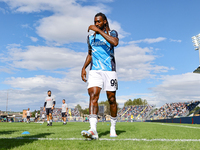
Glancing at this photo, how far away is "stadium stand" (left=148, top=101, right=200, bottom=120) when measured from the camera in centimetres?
3417

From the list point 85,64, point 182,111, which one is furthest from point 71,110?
point 85,64

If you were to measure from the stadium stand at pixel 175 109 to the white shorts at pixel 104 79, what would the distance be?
1236 inches

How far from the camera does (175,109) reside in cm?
A: 3928

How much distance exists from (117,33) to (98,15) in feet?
1.85

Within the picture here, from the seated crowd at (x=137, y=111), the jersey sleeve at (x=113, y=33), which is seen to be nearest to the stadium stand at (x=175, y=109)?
the seated crowd at (x=137, y=111)

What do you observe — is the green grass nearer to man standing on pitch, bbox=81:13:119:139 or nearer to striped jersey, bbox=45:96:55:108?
man standing on pitch, bbox=81:13:119:139

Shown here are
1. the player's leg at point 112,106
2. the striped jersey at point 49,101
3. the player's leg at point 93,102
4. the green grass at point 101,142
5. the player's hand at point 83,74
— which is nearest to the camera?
the green grass at point 101,142

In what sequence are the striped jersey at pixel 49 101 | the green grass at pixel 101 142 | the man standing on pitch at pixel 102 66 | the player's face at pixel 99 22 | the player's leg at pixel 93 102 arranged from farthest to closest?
the striped jersey at pixel 49 101 → the player's face at pixel 99 22 → the man standing on pitch at pixel 102 66 → the player's leg at pixel 93 102 → the green grass at pixel 101 142

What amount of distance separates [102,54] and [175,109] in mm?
38913

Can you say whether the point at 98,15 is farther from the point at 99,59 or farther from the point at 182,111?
the point at 182,111

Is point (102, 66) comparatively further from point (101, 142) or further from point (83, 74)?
point (101, 142)

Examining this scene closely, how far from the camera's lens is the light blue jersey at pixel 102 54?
12.9 ft

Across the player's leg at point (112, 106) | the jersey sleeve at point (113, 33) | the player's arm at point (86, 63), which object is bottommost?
the player's leg at point (112, 106)

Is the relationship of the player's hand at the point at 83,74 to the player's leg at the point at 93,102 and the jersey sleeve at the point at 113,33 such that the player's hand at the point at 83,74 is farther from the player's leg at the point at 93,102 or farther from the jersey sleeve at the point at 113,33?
the jersey sleeve at the point at 113,33
